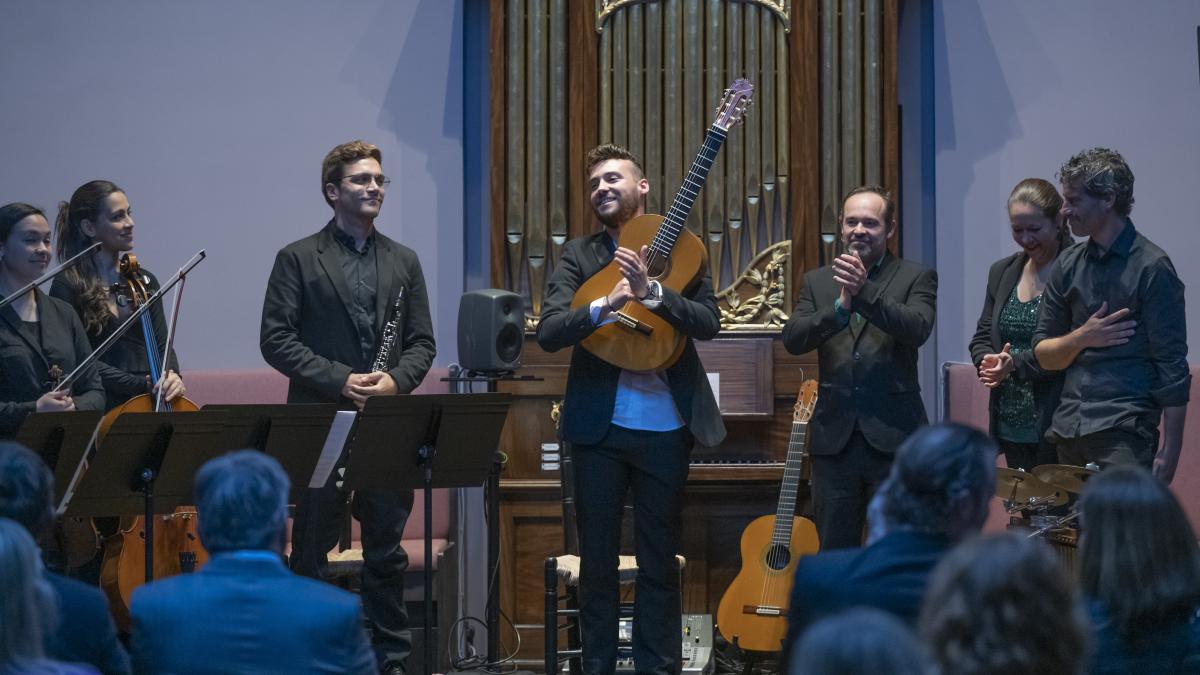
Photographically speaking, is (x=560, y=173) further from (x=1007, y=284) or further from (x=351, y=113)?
(x=1007, y=284)

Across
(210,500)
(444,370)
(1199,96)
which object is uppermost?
(1199,96)

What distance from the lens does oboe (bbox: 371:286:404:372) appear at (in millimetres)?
4980

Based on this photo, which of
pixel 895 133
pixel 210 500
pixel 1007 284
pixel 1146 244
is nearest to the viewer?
pixel 210 500

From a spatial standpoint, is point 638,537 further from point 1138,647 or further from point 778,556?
point 1138,647

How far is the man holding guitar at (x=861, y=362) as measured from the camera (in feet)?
15.7

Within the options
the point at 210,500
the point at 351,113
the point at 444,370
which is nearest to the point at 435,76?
the point at 351,113

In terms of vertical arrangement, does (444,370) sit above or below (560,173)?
below

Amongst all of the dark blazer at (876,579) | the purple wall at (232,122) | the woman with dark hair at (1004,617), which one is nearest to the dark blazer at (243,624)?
the dark blazer at (876,579)

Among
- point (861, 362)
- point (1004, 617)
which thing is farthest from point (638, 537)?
point (1004, 617)

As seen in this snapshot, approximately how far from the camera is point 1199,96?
633 centimetres

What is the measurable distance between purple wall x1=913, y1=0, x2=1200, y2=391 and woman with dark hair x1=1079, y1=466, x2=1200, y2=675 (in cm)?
409

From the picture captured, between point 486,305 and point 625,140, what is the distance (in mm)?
1200

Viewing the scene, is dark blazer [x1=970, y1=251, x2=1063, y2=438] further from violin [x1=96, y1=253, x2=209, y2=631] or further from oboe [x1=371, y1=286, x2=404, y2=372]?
violin [x1=96, y1=253, x2=209, y2=631]

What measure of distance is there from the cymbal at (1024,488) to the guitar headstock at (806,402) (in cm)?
116
